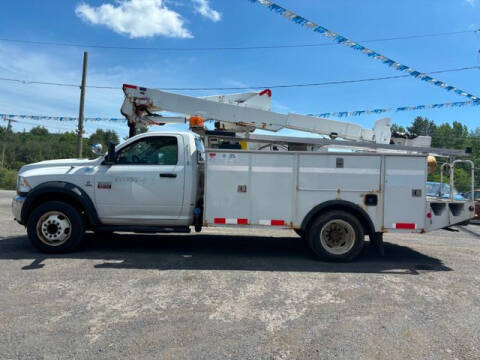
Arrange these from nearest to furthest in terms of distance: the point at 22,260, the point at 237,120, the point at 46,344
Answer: the point at 46,344 < the point at 22,260 < the point at 237,120

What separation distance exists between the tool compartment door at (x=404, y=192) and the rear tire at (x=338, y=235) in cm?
53

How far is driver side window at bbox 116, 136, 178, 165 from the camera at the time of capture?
5.90 m

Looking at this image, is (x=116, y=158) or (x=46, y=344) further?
(x=116, y=158)

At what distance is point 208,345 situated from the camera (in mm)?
2943

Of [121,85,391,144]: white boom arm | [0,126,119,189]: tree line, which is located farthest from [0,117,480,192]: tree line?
[121,85,391,144]: white boom arm

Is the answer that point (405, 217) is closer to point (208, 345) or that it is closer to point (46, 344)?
point (208, 345)

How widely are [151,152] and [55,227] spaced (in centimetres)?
199

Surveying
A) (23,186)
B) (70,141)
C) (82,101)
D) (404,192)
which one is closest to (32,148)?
(70,141)

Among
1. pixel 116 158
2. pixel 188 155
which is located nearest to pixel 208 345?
pixel 188 155

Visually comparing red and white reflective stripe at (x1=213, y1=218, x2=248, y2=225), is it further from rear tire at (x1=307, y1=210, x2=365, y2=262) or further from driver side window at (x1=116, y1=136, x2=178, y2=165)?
driver side window at (x1=116, y1=136, x2=178, y2=165)

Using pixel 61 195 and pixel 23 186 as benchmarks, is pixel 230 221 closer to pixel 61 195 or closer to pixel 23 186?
pixel 61 195

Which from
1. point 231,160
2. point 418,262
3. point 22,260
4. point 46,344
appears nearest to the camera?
point 46,344

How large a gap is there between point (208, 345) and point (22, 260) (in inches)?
153

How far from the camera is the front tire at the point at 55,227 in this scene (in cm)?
561
